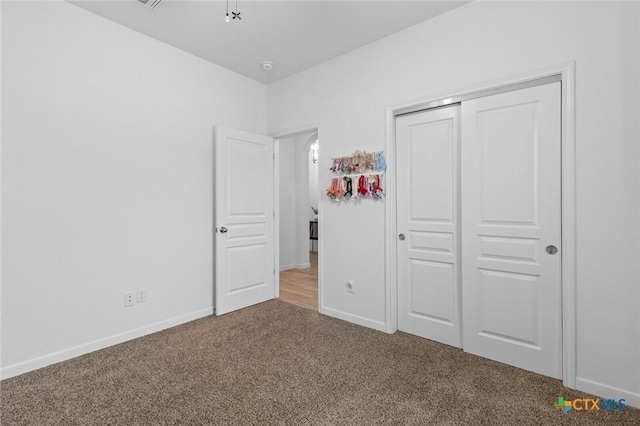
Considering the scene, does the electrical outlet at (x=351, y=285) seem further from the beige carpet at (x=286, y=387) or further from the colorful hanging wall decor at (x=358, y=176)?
the colorful hanging wall decor at (x=358, y=176)

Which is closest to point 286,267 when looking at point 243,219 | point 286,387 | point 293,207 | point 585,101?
point 293,207

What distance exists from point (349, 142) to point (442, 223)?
47.5 inches

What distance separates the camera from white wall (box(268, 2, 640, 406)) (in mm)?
1832

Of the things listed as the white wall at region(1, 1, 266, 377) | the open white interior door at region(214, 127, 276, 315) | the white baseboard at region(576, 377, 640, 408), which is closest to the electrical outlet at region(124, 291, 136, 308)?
the white wall at region(1, 1, 266, 377)

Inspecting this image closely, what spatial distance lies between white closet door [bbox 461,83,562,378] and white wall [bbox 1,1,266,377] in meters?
2.59

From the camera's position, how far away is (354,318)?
3.16 metres

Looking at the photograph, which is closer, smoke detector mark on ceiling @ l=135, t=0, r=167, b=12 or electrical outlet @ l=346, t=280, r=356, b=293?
smoke detector mark on ceiling @ l=135, t=0, r=167, b=12

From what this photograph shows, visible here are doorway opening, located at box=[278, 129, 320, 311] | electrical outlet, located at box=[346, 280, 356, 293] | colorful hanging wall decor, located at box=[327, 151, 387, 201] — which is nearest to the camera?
colorful hanging wall decor, located at box=[327, 151, 387, 201]

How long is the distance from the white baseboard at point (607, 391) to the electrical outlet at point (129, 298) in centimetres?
342

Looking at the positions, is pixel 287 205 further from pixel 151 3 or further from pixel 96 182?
pixel 151 3

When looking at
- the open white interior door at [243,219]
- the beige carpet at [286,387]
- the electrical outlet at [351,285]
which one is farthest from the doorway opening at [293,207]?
the beige carpet at [286,387]

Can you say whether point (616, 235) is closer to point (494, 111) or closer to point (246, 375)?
point (494, 111)

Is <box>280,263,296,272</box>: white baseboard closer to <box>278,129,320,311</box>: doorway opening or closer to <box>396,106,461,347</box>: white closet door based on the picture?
<box>278,129,320,311</box>: doorway opening

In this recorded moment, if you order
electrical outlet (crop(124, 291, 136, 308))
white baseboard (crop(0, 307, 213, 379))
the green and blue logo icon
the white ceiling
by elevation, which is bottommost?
the green and blue logo icon
